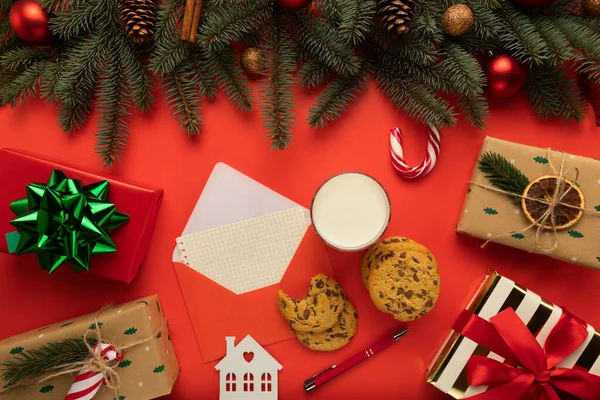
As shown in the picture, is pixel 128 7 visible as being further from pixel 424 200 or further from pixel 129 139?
pixel 424 200

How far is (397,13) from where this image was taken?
1.00 metres

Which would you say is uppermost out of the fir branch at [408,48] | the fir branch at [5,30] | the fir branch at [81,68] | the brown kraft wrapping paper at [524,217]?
the fir branch at [408,48]

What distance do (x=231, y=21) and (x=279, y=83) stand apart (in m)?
0.19

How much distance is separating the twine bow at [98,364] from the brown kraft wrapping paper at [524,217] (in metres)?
0.91

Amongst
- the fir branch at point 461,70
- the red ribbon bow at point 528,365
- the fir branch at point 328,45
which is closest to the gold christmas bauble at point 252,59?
the fir branch at point 328,45

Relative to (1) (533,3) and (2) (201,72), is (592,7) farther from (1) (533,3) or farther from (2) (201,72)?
(2) (201,72)

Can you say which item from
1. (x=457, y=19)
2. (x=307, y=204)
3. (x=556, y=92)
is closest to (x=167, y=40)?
(x=307, y=204)

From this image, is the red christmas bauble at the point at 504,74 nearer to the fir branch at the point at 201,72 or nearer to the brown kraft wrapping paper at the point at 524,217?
the brown kraft wrapping paper at the point at 524,217

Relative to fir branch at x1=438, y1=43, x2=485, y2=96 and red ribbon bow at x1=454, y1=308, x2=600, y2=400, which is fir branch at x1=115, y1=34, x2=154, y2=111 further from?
red ribbon bow at x1=454, y1=308, x2=600, y2=400

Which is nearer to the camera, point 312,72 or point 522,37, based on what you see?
point 522,37

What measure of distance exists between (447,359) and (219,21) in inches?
41.2

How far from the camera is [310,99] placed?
4.02 feet

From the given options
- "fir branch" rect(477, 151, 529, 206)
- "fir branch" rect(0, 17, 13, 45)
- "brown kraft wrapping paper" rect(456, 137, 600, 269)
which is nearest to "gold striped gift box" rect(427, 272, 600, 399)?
"brown kraft wrapping paper" rect(456, 137, 600, 269)

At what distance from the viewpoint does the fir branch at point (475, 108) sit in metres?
1.14
